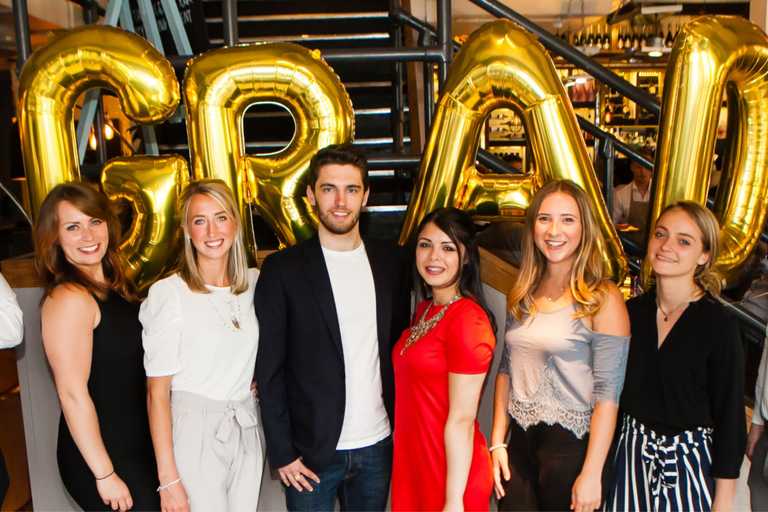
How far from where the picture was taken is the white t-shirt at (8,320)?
71.4 inches

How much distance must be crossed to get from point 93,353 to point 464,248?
1063 mm

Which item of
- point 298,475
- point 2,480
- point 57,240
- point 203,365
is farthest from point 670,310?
point 2,480

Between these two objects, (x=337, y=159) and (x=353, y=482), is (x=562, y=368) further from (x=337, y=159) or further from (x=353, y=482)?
(x=337, y=159)

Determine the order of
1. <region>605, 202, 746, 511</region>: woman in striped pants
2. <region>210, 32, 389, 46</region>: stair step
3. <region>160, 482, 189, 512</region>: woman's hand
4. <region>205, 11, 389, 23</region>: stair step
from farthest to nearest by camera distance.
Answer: <region>205, 11, 389, 23</region>: stair step, <region>210, 32, 389, 46</region>: stair step, <region>160, 482, 189, 512</region>: woman's hand, <region>605, 202, 746, 511</region>: woman in striped pants

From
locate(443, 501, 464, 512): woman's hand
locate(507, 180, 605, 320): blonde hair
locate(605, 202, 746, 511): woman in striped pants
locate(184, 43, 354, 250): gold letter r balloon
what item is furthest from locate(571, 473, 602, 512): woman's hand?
locate(184, 43, 354, 250): gold letter r balloon

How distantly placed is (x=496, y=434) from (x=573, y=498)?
11.0 inches

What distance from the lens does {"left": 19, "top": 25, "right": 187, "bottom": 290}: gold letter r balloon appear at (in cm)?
207

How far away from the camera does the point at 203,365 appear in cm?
→ 188

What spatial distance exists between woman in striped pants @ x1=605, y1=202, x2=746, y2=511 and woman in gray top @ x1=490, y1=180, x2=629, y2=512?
0.32ft

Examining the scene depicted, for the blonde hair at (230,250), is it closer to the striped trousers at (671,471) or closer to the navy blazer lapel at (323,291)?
the navy blazer lapel at (323,291)

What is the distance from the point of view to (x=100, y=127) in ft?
10.5

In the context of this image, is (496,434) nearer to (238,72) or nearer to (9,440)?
(238,72)

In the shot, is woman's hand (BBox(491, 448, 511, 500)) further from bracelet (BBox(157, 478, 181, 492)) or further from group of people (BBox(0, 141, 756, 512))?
bracelet (BBox(157, 478, 181, 492))

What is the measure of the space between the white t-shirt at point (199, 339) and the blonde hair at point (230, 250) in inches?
1.0
